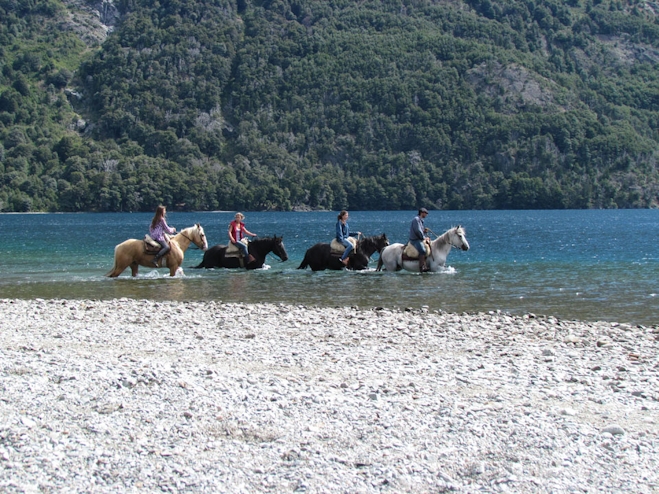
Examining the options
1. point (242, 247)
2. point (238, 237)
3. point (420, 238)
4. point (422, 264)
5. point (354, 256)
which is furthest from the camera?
point (238, 237)

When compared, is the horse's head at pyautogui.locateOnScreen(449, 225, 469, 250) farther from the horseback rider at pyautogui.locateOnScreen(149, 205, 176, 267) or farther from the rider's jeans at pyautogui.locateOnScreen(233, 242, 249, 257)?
the horseback rider at pyautogui.locateOnScreen(149, 205, 176, 267)

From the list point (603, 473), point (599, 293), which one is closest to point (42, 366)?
point (603, 473)

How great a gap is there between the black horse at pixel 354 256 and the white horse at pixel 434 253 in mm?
510

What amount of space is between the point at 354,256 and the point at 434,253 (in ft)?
9.69

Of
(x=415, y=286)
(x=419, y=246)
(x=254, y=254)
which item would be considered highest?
(x=419, y=246)

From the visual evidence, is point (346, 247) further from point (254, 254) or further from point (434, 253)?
point (254, 254)

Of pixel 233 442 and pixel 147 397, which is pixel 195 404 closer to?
pixel 147 397

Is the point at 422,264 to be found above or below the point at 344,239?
below

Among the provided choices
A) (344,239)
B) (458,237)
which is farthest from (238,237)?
(458,237)

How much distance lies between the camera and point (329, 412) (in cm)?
876

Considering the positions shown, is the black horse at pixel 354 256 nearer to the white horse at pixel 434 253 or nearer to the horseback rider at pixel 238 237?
the white horse at pixel 434 253

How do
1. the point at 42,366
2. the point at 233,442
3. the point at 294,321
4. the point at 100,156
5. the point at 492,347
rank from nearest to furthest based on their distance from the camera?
the point at 233,442
the point at 42,366
the point at 492,347
the point at 294,321
the point at 100,156

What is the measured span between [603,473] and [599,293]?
50.9 feet

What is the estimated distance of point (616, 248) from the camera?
44812 millimetres
